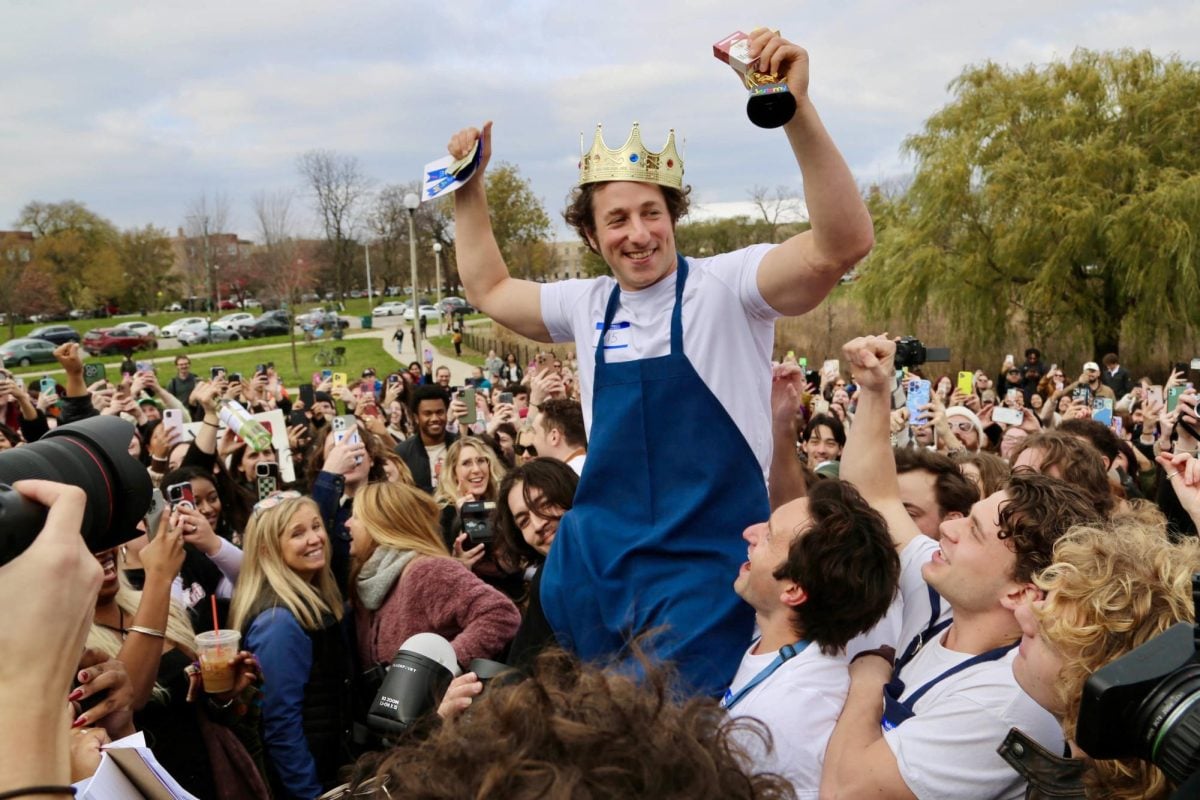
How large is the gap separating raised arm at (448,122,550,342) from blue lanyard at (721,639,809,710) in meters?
1.31

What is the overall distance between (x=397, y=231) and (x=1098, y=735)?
6392 cm

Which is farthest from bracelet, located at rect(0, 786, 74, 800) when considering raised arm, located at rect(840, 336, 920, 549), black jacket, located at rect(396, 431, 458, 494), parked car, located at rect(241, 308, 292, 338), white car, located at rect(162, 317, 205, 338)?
white car, located at rect(162, 317, 205, 338)

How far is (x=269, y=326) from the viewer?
4756 cm

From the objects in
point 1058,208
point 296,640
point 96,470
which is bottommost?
point 296,640

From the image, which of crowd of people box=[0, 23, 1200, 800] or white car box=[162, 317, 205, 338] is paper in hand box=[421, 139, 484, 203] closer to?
crowd of people box=[0, 23, 1200, 800]

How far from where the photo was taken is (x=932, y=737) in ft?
7.22

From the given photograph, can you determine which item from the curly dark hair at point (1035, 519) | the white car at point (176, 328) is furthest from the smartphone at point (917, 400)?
the white car at point (176, 328)

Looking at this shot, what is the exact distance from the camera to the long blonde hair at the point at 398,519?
429 centimetres

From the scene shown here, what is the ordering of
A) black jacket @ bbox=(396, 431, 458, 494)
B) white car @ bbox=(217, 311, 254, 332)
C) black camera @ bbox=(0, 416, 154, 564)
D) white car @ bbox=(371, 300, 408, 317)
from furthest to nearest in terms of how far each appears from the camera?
white car @ bbox=(371, 300, 408, 317) → white car @ bbox=(217, 311, 254, 332) → black jacket @ bbox=(396, 431, 458, 494) → black camera @ bbox=(0, 416, 154, 564)

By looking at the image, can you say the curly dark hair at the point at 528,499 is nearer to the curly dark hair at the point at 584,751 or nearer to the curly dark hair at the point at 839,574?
the curly dark hair at the point at 839,574

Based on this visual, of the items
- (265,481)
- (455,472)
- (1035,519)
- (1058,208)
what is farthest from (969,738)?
(1058,208)

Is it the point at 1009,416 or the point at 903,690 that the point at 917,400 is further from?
the point at 903,690

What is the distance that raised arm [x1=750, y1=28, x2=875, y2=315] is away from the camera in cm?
226

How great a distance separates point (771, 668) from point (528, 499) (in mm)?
1916
